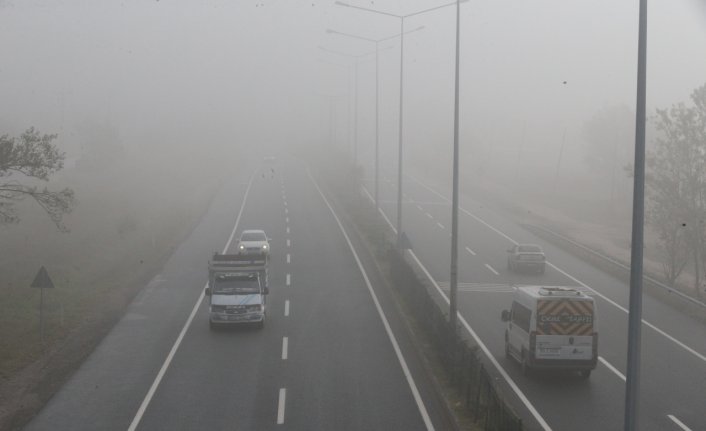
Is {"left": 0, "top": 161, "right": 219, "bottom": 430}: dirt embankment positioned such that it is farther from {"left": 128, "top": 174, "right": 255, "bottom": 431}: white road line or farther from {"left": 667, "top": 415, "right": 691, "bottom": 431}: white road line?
{"left": 667, "top": 415, "right": 691, "bottom": 431}: white road line

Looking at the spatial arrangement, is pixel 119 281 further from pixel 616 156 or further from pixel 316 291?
pixel 616 156

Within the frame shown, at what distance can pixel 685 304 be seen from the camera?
30.6 metres

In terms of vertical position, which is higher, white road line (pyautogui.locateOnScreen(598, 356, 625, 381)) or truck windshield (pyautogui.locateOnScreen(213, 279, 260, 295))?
truck windshield (pyautogui.locateOnScreen(213, 279, 260, 295))

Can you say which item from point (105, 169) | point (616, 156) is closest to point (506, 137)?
point (616, 156)

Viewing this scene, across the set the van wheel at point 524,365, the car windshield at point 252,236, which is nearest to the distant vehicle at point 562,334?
the van wheel at point 524,365


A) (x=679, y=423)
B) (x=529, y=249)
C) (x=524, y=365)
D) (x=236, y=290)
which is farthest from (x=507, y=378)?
(x=529, y=249)

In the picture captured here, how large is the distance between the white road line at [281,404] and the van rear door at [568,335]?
626cm

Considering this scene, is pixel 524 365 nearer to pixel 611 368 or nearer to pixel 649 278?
pixel 611 368

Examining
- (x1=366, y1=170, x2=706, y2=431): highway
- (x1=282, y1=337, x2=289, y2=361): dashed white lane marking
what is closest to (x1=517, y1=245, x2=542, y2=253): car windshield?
(x1=366, y1=170, x2=706, y2=431): highway

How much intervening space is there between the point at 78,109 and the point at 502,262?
408ft

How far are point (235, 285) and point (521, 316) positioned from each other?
9.70 meters

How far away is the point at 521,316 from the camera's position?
21.1 meters

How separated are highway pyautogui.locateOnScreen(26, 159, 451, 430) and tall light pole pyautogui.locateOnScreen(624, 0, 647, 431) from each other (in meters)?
5.24

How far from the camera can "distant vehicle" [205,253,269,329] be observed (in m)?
25.3
